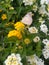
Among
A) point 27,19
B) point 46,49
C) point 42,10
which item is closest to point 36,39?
point 46,49

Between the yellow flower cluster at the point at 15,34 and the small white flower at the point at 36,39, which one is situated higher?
the yellow flower cluster at the point at 15,34

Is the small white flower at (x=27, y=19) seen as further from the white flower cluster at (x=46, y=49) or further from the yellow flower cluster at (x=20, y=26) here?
the white flower cluster at (x=46, y=49)

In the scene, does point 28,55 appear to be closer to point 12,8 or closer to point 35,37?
point 35,37

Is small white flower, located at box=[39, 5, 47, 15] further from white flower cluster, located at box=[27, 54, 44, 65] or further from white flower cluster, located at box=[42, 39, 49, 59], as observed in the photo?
white flower cluster, located at box=[27, 54, 44, 65]

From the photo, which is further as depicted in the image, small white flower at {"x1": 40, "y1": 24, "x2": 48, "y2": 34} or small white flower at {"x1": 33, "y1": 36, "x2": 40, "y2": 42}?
small white flower at {"x1": 40, "y1": 24, "x2": 48, "y2": 34}

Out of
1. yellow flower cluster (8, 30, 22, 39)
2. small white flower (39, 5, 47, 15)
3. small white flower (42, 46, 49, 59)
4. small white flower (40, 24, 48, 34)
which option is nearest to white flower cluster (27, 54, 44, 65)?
small white flower (42, 46, 49, 59)

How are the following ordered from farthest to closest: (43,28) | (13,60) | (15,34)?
(43,28) → (15,34) → (13,60)

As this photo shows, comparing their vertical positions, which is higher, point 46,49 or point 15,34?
point 15,34

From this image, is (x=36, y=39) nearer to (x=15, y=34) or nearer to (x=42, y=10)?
(x=15, y=34)

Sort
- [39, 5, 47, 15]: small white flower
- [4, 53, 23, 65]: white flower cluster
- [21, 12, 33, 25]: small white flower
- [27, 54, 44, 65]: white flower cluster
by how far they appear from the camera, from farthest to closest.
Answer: [39, 5, 47, 15]: small white flower < [21, 12, 33, 25]: small white flower < [27, 54, 44, 65]: white flower cluster < [4, 53, 23, 65]: white flower cluster

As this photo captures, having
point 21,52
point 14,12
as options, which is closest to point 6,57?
point 21,52

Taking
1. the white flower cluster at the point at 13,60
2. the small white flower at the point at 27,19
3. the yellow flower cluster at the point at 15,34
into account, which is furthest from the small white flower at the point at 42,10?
the white flower cluster at the point at 13,60
